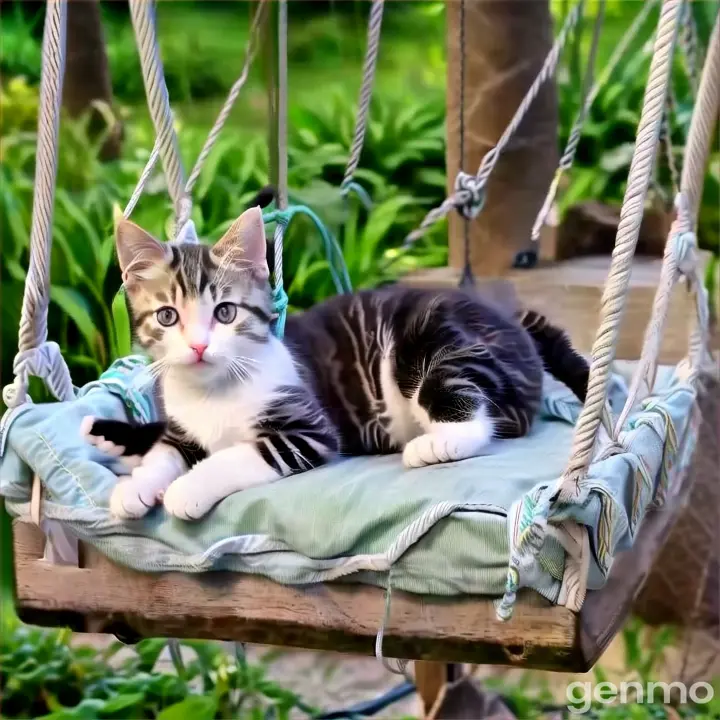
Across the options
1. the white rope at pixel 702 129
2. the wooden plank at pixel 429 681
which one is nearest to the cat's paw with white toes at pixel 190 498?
the white rope at pixel 702 129

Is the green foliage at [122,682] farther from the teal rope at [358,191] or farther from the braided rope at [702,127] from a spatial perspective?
the braided rope at [702,127]

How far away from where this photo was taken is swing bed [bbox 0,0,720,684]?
0.66 meters

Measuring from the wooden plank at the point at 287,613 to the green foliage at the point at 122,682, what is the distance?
72 cm

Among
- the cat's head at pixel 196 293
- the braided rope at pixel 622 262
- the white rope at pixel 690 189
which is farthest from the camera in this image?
the white rope at pixel 690 189

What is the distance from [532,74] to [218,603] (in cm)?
104

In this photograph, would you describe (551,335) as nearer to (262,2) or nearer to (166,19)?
(262,2)

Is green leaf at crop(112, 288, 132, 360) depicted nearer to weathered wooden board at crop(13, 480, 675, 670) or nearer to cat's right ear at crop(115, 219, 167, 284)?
cat's right ear at crop(115, 219, 167, 284)

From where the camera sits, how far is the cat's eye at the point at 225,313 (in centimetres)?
76

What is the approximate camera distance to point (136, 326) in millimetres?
788

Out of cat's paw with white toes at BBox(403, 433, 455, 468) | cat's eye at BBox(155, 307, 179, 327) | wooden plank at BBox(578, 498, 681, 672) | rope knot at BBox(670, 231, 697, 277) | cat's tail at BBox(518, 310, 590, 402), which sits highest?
rope knot at BBox(670, 231, 697, 277)

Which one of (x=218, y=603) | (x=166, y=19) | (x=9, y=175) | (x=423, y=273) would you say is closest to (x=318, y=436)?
(x=218, y=603)

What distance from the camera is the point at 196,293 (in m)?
0.75

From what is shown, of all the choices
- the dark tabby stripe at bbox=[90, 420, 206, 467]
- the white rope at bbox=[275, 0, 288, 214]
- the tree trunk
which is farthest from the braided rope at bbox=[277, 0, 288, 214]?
the tree trunk

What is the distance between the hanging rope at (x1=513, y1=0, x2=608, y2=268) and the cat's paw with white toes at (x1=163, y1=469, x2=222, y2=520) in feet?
2.32
